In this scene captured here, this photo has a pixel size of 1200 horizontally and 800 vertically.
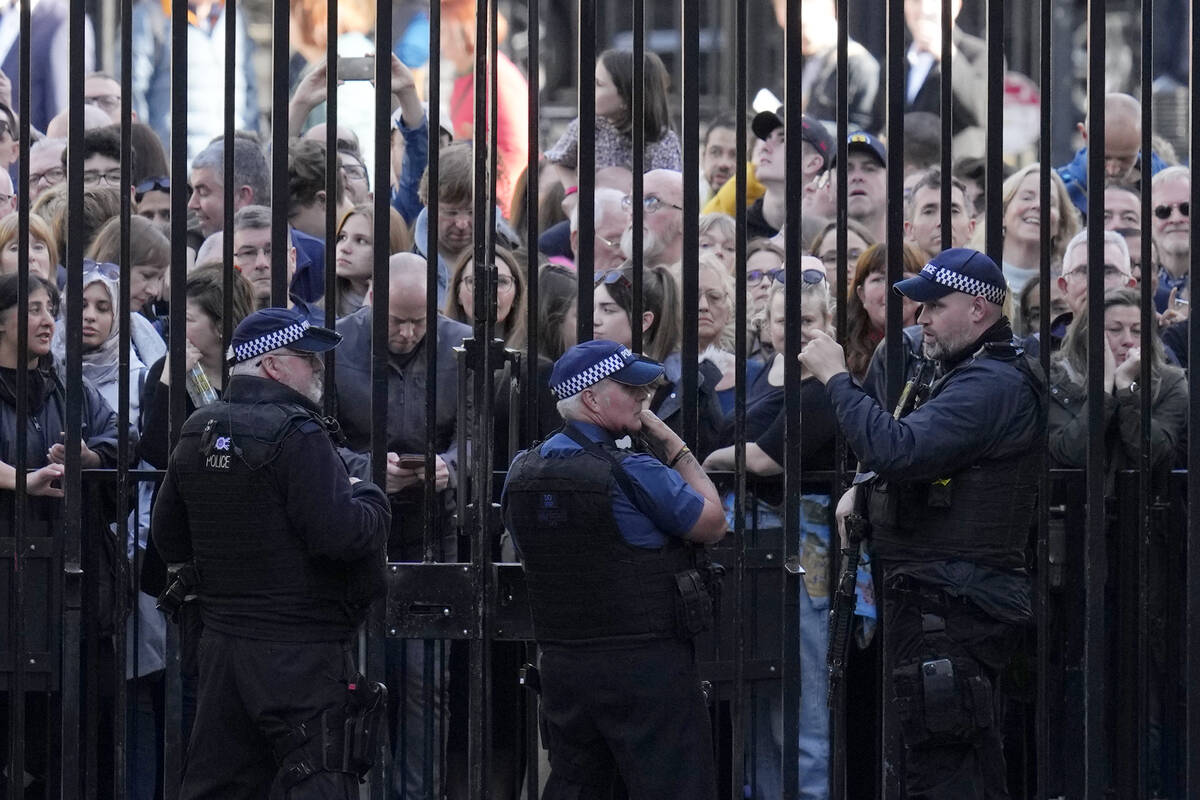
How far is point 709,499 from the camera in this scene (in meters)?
4.57

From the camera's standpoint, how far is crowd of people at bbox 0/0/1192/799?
497 cm

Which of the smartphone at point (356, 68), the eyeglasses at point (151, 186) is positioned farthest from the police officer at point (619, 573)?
the eyeglasses at point (151, 186)

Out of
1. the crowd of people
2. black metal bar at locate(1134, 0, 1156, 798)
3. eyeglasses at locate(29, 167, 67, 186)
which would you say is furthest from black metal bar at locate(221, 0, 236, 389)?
black metal bar at locate(1134, 0, 1156, 798)

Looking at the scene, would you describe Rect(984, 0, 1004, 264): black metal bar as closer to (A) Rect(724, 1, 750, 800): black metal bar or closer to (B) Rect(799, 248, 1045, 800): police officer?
(B) Rect(799, 248, 1045, 800): police officer

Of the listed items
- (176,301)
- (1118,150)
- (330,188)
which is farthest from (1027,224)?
(176,301)

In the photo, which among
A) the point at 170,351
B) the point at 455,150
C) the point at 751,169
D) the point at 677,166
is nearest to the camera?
the point at 170,351

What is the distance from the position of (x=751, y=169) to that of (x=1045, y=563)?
3383 millimetres

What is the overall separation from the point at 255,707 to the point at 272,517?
20.0 inches

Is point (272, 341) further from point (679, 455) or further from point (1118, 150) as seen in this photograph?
point (1118, 150)

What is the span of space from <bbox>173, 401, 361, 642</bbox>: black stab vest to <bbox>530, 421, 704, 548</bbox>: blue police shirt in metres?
0.71

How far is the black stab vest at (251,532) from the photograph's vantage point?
177 inches

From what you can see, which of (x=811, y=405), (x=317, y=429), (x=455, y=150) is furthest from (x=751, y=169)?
(x=317, y=429)

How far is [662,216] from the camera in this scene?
21.3ft

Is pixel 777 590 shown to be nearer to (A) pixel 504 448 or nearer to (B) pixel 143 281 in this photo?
(A) pixel 504 448
